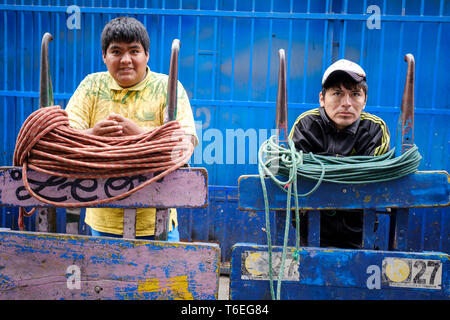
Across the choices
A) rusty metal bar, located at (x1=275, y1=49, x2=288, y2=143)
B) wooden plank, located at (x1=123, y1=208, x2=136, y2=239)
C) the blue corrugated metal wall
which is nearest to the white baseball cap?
rusty metal bar, located at (x1=275, y1=49, x2=288, y2=143)

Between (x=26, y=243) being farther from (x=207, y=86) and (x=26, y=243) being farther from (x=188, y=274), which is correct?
(x=207, y=86)

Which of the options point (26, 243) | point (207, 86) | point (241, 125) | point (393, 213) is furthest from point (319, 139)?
point (207, 86)

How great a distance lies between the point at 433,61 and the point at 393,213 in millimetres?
2406

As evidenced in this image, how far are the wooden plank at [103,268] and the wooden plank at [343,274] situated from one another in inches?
5.8

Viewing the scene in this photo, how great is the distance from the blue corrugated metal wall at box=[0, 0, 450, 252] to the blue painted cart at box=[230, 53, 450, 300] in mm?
1991

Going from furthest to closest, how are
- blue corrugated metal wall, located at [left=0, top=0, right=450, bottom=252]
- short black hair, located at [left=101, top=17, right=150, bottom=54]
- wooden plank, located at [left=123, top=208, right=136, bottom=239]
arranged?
1. blue corrugated metal wall, located at [left=0, top=0, right=450, bottom=252]
2. short black hair, located at [left=101, top=17, right=150, bottom=54]
3. wooden plank, located at [left=123, top=208, right=136, bottom=239]

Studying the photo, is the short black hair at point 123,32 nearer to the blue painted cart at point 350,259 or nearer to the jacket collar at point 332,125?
the blue painted cart at point 350,259

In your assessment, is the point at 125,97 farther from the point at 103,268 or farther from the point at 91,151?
the point at 103,268

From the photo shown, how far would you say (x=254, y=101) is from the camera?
354 cm

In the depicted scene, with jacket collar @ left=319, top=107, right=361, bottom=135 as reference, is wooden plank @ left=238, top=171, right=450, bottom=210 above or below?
below

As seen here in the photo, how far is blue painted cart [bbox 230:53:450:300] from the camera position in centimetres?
148

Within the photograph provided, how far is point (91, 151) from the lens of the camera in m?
1.49

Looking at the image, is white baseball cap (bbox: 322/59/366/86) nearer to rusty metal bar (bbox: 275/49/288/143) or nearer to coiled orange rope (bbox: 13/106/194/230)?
rusty metal bar (bbox: 275/49/288/143)

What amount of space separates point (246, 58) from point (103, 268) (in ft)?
8.67
